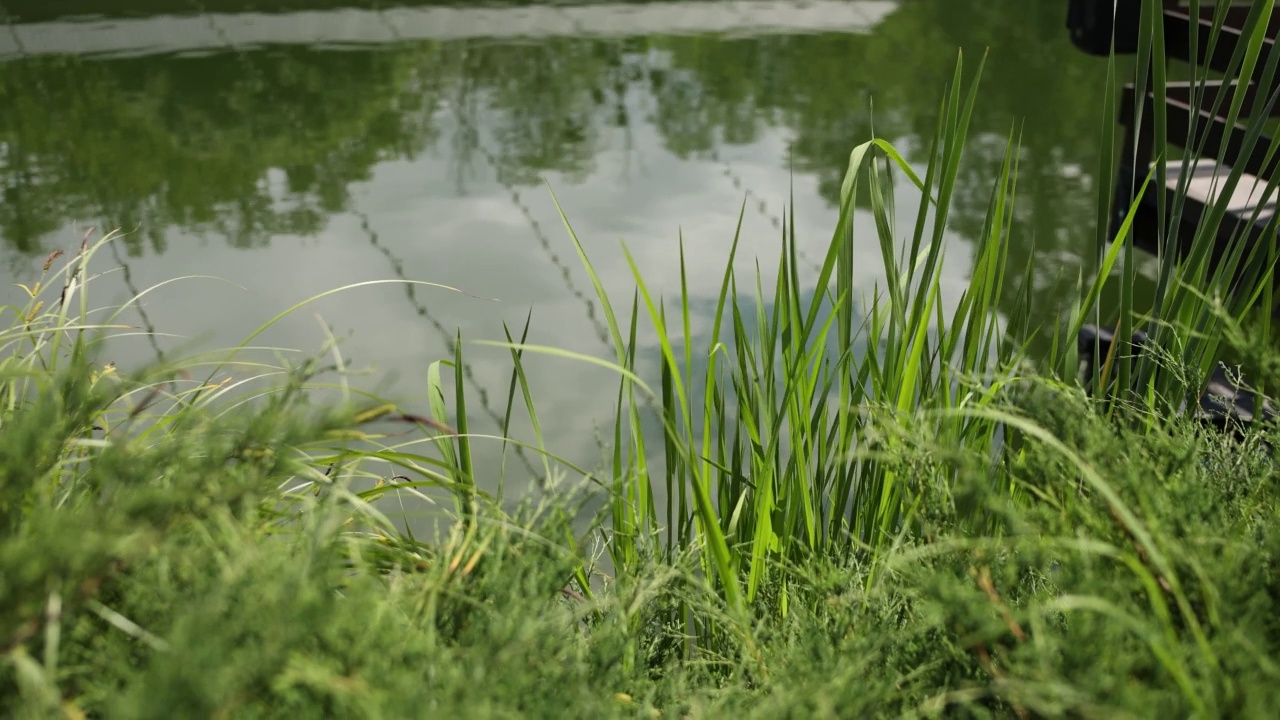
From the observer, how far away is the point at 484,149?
419 centimetres

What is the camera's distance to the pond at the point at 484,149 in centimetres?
303

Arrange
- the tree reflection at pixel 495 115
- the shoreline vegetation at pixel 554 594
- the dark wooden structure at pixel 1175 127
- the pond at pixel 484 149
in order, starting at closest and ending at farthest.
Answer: the shoreline vegetation at pixel 554 594 → the dark wooden structure at pixel 1175 127 → the pond at pixel 484 149 → the tree reflection at pixel 495 115

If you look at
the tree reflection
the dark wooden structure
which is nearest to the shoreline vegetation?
the dark wooden structure

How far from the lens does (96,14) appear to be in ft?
18.2

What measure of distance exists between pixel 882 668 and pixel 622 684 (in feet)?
0.65

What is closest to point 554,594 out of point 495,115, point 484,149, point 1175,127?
point 1175,127

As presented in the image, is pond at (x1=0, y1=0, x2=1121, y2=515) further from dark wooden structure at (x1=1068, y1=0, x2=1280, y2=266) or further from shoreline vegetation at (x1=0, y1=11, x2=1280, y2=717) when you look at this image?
shoreline vegetation at (x1=0, y1=11, x2=1280, y2=717)

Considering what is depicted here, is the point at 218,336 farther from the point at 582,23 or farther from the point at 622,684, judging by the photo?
the point at 582,23

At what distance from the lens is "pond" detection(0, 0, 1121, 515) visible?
119 inches

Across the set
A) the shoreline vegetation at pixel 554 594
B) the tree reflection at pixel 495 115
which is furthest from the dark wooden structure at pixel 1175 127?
the shoreline vegetation at pixel 554 594

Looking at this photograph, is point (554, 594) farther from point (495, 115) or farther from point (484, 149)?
point (495, 115)

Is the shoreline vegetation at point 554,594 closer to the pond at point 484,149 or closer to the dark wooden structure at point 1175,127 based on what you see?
the dark wooden structure at point 1175,127

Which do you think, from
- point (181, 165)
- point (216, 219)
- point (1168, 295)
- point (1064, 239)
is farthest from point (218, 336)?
point (1064, 239)

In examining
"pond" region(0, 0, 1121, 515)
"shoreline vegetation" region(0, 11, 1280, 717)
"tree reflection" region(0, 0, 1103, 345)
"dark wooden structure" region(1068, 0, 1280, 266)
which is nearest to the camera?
"shoreline vegetation" region(0, 11, 1280, 717)
